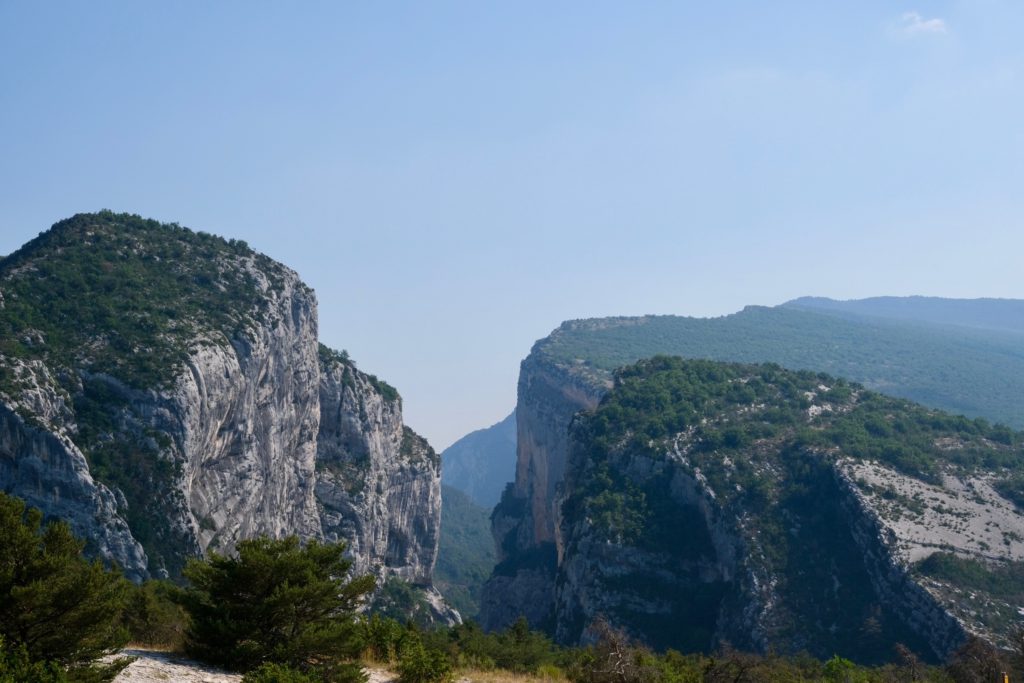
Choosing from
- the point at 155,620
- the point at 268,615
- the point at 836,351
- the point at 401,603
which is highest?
the point at 836,351

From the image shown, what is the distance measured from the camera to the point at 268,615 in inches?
802

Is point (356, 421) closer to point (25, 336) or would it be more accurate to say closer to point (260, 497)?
point (260, 497)

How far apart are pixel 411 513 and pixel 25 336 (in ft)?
190

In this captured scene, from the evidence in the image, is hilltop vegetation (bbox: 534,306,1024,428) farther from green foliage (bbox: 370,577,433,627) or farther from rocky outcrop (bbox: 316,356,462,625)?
green foliage (bbox: 370,577,433,627)

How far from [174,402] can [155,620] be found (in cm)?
3429

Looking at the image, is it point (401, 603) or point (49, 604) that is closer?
point (49, 604)

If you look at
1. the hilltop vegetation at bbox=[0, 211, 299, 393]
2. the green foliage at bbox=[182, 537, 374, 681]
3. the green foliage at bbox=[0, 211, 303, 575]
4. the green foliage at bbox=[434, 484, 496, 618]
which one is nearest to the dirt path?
the green foliage at bbox=[182, 537, 374, 681]

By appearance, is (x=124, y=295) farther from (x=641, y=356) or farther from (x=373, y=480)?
(x=641, y=356)

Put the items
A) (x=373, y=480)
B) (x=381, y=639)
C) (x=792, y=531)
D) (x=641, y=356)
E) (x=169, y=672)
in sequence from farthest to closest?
(x=641, y=356) < (x=373, y=480) < (x=792, y=531) < (x=381, y=639) < (x=169, y=672)

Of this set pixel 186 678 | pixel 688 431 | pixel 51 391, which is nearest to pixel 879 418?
pixel 688 431

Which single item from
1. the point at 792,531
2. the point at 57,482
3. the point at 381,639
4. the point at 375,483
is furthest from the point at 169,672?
the point at 375,483

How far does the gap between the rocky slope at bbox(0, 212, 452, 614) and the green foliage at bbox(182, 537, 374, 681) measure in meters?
35.6

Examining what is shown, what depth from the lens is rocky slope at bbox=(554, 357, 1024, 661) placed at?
5662 centimetres

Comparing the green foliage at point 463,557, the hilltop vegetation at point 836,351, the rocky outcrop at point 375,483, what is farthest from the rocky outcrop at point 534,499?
the green foliage at point 463,557
